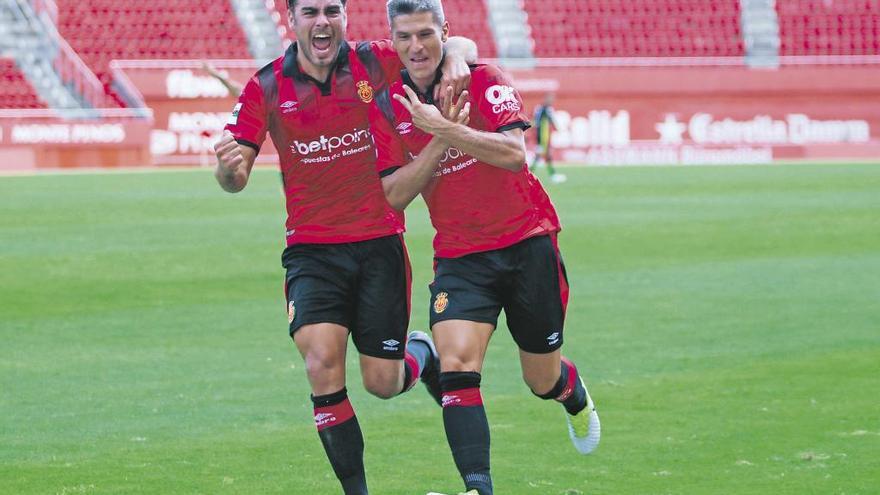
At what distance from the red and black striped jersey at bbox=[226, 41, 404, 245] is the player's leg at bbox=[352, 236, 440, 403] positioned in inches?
4.5

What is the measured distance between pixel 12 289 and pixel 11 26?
27.4 m

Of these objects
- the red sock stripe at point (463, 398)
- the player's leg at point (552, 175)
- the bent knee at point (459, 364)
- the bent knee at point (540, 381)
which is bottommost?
the player's leg at point (552, 175)

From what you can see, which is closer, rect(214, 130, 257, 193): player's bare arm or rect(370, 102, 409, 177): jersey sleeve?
rect(214, 130, 257, 193): player's bare arm

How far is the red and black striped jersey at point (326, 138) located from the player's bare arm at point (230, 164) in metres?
0.27

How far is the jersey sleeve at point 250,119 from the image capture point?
639 centimetres

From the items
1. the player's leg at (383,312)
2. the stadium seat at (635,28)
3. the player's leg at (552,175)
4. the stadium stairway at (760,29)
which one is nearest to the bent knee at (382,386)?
the player's leg at (383,312)

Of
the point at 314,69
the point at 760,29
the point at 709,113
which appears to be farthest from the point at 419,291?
the point at 760,29

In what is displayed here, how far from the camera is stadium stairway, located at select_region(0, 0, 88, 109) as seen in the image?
38.8m

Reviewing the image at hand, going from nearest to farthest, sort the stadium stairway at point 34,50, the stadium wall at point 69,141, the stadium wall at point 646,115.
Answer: the stadium wall at point 69,141, the stadium wall at point 646,115, the stadium stairway at point 34,50

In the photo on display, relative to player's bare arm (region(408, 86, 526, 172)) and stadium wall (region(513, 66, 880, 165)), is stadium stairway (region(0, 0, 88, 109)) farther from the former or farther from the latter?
player's bare arm (region(408, 86, 526, 172))

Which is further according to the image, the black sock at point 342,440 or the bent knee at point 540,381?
the bent knee at point 540,381

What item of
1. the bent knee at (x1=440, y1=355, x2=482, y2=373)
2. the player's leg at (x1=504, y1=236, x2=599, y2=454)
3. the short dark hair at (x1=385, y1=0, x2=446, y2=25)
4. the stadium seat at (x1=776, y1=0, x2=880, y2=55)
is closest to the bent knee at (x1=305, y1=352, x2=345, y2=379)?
the bent knee at (x1=440, y1=355, x2=482, y2=373)

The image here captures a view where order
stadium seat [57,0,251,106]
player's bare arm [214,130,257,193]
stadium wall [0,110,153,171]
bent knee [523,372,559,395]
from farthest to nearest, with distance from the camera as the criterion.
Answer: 1. stadium seat [57,0,251,106]
2. stadium wall [0,110,153,171]
3. bent knee [523,372,559,395]
4. player's bare arm [214,130,257,193]

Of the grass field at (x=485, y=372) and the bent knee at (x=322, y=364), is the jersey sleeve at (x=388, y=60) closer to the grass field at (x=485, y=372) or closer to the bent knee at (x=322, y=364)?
the bent knee at (x=322, y=364)
